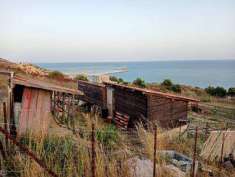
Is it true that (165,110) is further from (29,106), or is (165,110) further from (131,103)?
(29,106)

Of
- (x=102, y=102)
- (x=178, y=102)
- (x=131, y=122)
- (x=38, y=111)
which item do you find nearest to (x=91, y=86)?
(x=102, y=102)

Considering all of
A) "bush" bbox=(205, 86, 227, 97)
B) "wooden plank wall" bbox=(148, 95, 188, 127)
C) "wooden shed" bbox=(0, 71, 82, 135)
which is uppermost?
"wooden shed" bbox=(0, 71, 82, 135)

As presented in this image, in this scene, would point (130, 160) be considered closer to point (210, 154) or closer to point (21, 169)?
point (21, 169)

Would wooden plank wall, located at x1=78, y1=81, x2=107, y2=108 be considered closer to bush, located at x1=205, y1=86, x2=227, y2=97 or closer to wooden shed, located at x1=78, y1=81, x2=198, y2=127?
wooden shed, located at x1=78, y1=81, x2=198, y2=127

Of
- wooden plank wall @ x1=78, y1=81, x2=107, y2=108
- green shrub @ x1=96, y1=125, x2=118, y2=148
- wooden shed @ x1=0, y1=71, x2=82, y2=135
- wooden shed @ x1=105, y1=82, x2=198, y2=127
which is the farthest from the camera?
wooden plank wall @ x1=78, y1=81, x2=107, y2=108

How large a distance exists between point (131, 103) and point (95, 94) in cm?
494

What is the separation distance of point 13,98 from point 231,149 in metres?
6.64

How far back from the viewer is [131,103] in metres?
14.4

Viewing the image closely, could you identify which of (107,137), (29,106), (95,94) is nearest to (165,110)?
(107,137)

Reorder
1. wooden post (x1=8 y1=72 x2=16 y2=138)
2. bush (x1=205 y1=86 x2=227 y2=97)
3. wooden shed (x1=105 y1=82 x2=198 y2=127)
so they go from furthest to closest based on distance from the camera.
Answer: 1. bush (x1=205 y1=86 x2=227 y2=97)
2. wooden shed (x1=105 y1=82 x2=198 y2=127)
3. wooden post (x1=8 y1=72 x2=16 y2=138)

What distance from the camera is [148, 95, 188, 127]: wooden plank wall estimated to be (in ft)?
42.3

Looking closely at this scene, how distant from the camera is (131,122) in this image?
14.2 m

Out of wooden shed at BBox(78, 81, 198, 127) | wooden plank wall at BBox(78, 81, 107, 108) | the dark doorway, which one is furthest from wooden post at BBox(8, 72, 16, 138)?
wooden plank wall at BBox(78, 81, 107, 108)

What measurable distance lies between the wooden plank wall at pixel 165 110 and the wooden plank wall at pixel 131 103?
35cm
